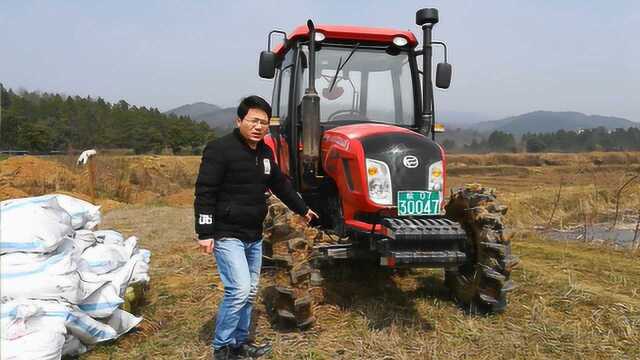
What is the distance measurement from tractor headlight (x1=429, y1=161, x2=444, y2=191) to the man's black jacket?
1.33 metres

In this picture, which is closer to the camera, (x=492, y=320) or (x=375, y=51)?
(x=492, y=320)

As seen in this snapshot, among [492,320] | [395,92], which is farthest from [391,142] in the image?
[492,320]

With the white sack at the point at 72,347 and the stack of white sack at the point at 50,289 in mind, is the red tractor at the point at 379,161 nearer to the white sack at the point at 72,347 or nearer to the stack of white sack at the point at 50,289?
the stack of white sack at the point at 50,289

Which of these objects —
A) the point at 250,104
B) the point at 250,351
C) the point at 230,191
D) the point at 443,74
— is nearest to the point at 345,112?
the point at 443,74

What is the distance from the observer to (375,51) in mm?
4906

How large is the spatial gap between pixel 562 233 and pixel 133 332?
29.3 ft

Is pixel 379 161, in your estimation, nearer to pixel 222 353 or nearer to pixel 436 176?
pixel 436 176

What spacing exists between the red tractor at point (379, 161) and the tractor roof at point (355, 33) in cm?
1

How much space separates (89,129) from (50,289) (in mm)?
47927

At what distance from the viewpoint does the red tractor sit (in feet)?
12.5

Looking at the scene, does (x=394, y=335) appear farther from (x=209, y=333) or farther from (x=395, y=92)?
(x=395, y=92)

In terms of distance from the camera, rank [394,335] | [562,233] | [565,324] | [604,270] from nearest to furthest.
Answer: [394,335] → [565,324] → [604,270] → [562,233]

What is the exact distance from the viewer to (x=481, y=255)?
4.11m

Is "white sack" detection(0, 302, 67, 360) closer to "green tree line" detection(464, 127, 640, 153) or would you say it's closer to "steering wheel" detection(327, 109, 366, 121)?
"steering wheel" detection(327, 109, 366, 121)
